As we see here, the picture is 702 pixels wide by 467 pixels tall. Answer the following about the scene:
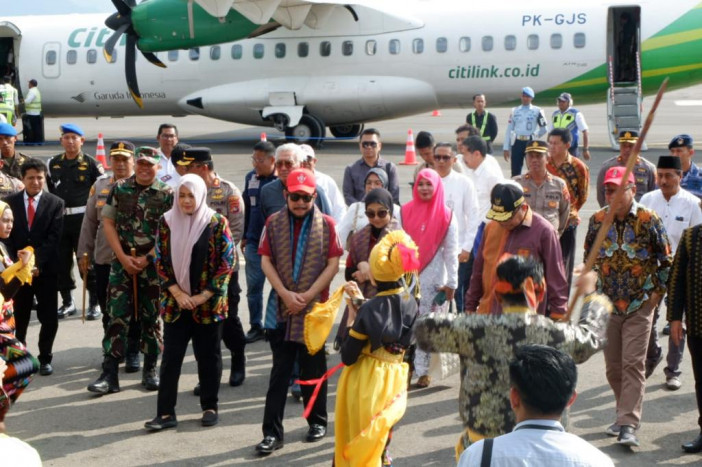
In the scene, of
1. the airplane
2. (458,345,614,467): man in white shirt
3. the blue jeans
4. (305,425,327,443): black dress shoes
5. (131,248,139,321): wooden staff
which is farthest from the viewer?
the airplane

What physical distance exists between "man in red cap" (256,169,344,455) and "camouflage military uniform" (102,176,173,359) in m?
1.26

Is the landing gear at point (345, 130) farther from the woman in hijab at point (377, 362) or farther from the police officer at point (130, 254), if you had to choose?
the woman in hijab at point (377, 362)

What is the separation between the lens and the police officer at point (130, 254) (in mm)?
7277

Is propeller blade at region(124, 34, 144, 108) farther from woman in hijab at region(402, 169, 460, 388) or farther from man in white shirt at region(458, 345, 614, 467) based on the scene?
man in white shirt at region(458, 345, 614, 467)

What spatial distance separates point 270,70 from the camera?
22.2 metres

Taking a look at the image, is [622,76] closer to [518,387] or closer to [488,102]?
[488,102]

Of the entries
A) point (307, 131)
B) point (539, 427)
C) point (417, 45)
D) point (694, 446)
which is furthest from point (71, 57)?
point (539, 427)

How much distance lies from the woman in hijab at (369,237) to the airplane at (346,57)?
48.1ft

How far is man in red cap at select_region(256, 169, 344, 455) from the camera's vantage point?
20.6 feet

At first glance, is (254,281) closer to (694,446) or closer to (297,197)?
(297,197)

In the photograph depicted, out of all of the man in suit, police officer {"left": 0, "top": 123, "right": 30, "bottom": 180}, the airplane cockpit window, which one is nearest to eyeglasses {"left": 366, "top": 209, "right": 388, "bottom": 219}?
the man in suit

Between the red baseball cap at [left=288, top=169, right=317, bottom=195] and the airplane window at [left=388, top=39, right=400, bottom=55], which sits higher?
the airplane window at [left=388, top=39, right=400, bottom=55]

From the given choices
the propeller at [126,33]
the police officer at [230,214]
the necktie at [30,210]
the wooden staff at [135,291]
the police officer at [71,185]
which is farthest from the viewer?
the propeller at [126,33]

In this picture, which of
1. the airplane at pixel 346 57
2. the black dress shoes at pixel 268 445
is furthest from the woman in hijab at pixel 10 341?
the airplane at pixel 346 57
